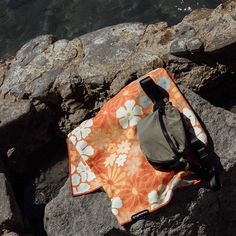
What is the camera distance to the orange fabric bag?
3.53m

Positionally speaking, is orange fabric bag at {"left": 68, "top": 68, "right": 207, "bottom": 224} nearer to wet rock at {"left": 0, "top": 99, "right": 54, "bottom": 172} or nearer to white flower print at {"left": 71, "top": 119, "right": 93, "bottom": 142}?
white flower print at {"left": 71, "top": 119, "right": 93, "bottom": 142}

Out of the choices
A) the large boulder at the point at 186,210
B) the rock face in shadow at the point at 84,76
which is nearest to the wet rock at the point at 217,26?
the rock face in shadow at the point at 84,76

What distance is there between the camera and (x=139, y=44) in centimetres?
483

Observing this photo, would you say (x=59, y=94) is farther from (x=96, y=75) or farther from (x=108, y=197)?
(x=108, y=197)

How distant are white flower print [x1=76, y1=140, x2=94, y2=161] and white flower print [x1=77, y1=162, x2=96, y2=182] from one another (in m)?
0.07

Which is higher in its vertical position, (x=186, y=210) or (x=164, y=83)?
(x=164, y=83)

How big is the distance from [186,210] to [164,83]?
1.01 metres

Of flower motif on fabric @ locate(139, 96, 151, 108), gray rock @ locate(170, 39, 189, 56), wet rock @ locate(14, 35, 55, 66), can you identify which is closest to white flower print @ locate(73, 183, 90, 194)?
flower motif on fabric @ locate(139, 96, 151, 108)

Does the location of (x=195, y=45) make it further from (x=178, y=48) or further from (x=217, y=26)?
(x=217, y=26)

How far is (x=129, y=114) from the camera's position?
3.89 m

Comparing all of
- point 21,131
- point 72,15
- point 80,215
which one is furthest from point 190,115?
point 72,15

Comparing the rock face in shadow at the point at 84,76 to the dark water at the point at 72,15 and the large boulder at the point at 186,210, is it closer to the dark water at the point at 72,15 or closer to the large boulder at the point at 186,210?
the large boulder at the point at 186,210

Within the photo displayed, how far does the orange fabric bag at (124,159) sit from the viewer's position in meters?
3.53

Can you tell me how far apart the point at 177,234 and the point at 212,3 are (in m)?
4.11
